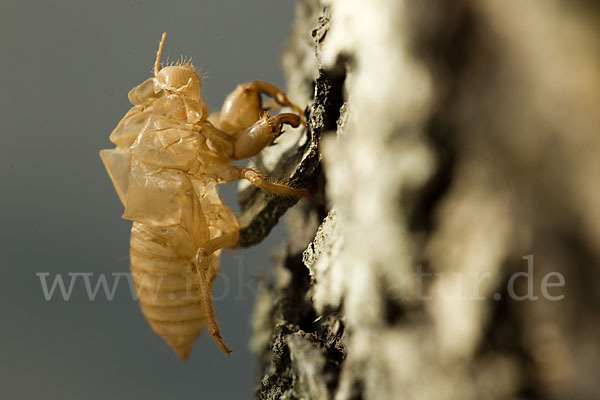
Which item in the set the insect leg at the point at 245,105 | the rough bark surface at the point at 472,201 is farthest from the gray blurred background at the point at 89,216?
the rough bark surface at the point at 472,201

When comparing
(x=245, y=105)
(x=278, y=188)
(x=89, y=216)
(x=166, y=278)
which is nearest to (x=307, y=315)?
(x=278, y=188)

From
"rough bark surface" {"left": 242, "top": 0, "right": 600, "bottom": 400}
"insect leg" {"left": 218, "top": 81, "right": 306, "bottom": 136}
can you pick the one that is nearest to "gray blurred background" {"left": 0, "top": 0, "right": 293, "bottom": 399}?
"insect leg" {"left": 218, "top": 81, "right": 306, "bottom": 136}

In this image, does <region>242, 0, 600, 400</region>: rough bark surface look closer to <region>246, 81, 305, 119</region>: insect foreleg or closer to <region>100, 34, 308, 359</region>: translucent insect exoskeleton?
<region>100, 34, 308, 359</region>: translucent insect exoskeleton

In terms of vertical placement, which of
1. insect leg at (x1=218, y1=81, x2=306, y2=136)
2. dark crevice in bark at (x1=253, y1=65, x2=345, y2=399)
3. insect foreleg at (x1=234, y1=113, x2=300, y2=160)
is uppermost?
insect leg at (x1=218, y1=81, x2=306, y2=136)

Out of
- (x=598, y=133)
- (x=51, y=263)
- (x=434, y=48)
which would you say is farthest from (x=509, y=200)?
(x=51, y=263)

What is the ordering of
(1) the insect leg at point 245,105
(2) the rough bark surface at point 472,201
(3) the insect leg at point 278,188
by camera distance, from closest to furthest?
(2) the rough bark surface at point 472,201 < (3) the insect leg at point 278,188 < (1) the insect leg at point 245,105

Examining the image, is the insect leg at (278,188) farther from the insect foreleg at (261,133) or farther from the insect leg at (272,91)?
the insect leg at (272,91)

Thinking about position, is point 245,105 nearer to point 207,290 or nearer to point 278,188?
point 278,188
